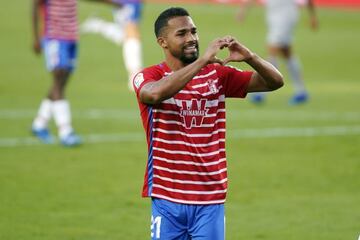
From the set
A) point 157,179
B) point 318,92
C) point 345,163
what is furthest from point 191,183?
point 318,92

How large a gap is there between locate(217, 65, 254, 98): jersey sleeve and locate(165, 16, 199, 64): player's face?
0.36 metres

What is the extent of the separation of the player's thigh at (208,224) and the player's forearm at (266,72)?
1005 millimetres

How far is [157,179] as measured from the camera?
780 centimetres

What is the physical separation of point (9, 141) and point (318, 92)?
868 centimetres

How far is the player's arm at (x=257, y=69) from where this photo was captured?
24.4 ft

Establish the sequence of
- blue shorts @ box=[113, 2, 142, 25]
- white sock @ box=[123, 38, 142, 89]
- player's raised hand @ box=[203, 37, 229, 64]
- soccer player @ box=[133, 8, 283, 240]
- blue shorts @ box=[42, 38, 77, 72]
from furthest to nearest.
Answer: blue shorts @ box=[113, 2, 142, 25]
white sock @ box=[123, 38, 142, 89]
blue shorts @ box=[42, 38, 77, 72]
soccer player @ box=[133, 8, 283, 240]
player's raised hand @ box=[203, 37, 229, 64]

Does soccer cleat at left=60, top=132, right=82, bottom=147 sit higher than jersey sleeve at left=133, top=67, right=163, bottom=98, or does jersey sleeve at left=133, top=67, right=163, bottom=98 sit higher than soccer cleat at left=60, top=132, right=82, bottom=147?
jersey sleeve at left=133, top=67, right=163, bottom=98

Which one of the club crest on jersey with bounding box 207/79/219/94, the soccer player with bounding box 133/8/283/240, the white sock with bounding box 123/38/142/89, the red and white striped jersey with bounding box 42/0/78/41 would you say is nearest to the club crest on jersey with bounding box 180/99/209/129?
the soccer player with bounding box 133/8/283/240

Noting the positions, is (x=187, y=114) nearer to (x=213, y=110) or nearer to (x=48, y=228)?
(x=213, y=110)

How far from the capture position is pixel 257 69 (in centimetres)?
771

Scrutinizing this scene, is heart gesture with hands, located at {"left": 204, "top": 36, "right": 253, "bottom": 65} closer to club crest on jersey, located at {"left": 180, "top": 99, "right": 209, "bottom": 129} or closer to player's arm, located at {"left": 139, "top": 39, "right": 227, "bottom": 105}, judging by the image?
player's arm, located at {"left": 139, "top": 39, "right": 227, "bottom": 105}

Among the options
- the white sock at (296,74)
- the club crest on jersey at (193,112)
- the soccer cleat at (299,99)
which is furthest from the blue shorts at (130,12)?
the club crest on jersey at (193,112)

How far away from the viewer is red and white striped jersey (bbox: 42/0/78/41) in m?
16.0

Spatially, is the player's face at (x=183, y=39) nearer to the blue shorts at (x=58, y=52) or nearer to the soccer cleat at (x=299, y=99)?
the blue shorts at (x=58, y=52)
